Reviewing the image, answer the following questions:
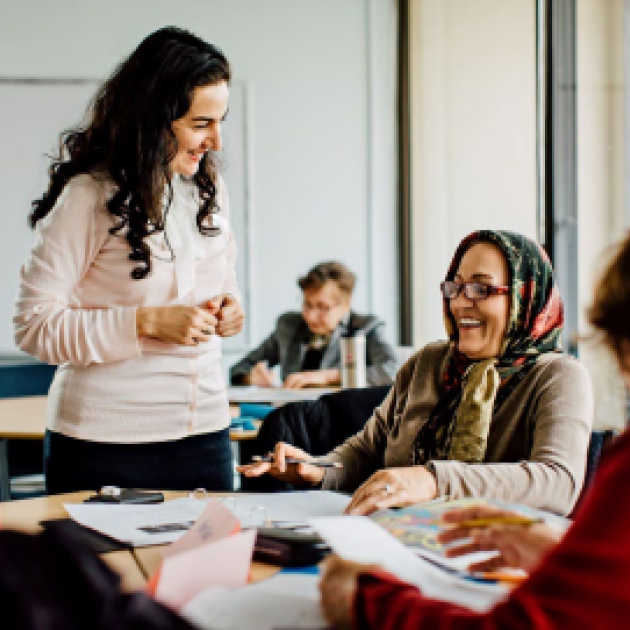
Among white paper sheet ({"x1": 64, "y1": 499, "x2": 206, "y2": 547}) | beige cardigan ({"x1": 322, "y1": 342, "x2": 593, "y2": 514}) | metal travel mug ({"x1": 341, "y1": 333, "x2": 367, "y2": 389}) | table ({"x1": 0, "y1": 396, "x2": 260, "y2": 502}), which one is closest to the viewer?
white paper sheet ({"x1": 64, "y1": 499, "x2": 206, "y2": 547})

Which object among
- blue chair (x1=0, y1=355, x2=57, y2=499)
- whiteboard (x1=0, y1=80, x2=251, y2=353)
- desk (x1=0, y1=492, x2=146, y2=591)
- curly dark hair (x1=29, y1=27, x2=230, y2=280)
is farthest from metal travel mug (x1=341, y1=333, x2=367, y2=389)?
whiteboard (x1=0, y1=80, x2=251, y2=353)

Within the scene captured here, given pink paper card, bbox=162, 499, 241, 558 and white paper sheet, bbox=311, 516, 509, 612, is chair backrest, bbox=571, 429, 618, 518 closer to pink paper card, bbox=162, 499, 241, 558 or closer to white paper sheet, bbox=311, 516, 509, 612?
white paper sheet, bbox=311, 516, 509, 612

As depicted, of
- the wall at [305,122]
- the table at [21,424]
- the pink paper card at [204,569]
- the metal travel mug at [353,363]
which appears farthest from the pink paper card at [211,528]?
the wall at [305,122]

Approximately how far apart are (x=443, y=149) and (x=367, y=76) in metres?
0.80

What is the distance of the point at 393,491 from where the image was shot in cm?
155

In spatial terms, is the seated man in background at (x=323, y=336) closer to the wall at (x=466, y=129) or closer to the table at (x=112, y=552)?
the wall at (x=466, y=129)

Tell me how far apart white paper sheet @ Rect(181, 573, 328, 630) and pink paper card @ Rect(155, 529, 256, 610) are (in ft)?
0.05

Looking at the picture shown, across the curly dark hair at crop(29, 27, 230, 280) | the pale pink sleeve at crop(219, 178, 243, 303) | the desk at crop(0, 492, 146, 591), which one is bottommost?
the desk at crop(0, 492, 146, 591)

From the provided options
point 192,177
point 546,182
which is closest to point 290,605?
point 192,177

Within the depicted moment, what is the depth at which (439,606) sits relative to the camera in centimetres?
91

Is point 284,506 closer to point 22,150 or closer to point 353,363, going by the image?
point 353,363

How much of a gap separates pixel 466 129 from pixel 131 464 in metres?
3.41

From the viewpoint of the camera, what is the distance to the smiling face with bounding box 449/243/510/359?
192cm

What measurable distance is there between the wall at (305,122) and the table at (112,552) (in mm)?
3648
